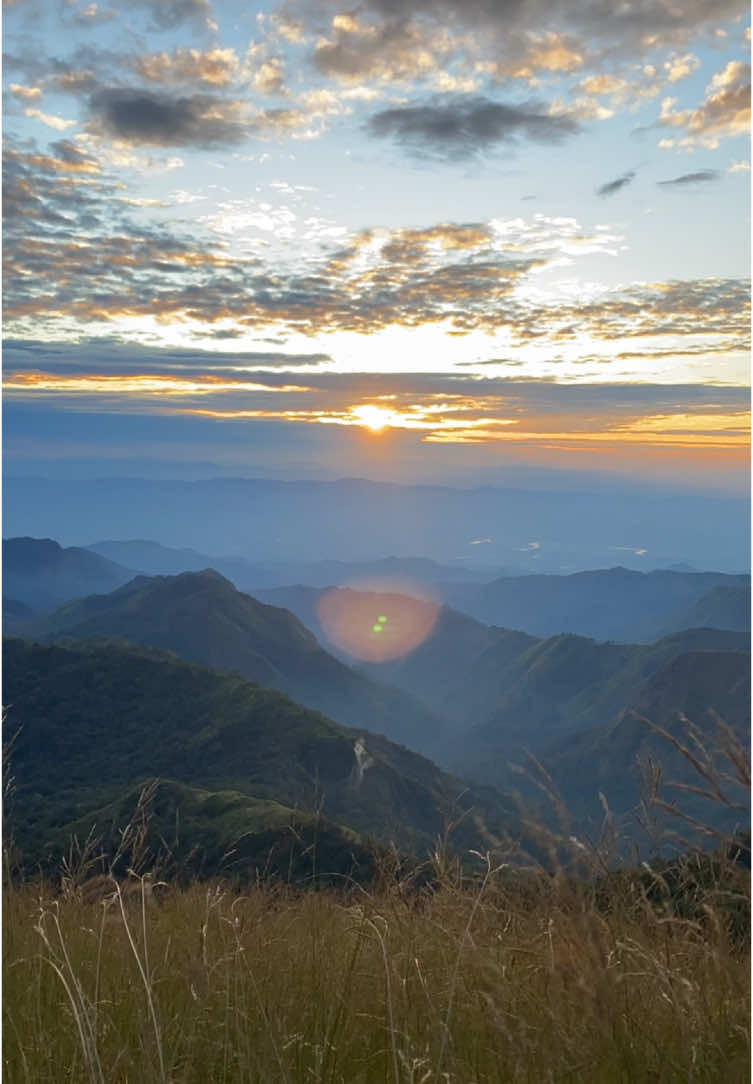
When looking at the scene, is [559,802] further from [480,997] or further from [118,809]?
[118,809]

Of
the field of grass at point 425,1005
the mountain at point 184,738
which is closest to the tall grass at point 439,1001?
the field of grass at point 425,1005

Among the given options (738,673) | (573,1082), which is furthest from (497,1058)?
(738,673)

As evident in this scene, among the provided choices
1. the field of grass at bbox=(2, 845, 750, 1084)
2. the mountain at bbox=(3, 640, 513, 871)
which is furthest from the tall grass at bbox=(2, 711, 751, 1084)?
the mountain at bbox=(3, 640, 513, 871)

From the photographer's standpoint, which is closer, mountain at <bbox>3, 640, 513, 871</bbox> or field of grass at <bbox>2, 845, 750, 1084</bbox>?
field of grass at <bbox>2, 845, 750, 1084</bbox>

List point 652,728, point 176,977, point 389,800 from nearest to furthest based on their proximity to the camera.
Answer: point 652,728 < point 176,977 < point 389,800

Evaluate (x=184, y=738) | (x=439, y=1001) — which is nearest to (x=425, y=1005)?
(x=439, y=1001)

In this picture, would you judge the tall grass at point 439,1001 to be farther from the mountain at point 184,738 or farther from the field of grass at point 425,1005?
the mountain at point 184,738

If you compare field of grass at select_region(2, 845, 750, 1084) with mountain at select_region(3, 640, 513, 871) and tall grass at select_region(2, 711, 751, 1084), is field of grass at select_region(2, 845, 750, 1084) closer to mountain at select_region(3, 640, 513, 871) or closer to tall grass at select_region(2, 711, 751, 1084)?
tall grass at select_region(2, 711, 751, 1084)

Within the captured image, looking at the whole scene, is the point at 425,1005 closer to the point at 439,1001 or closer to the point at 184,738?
the point at 439,1001
